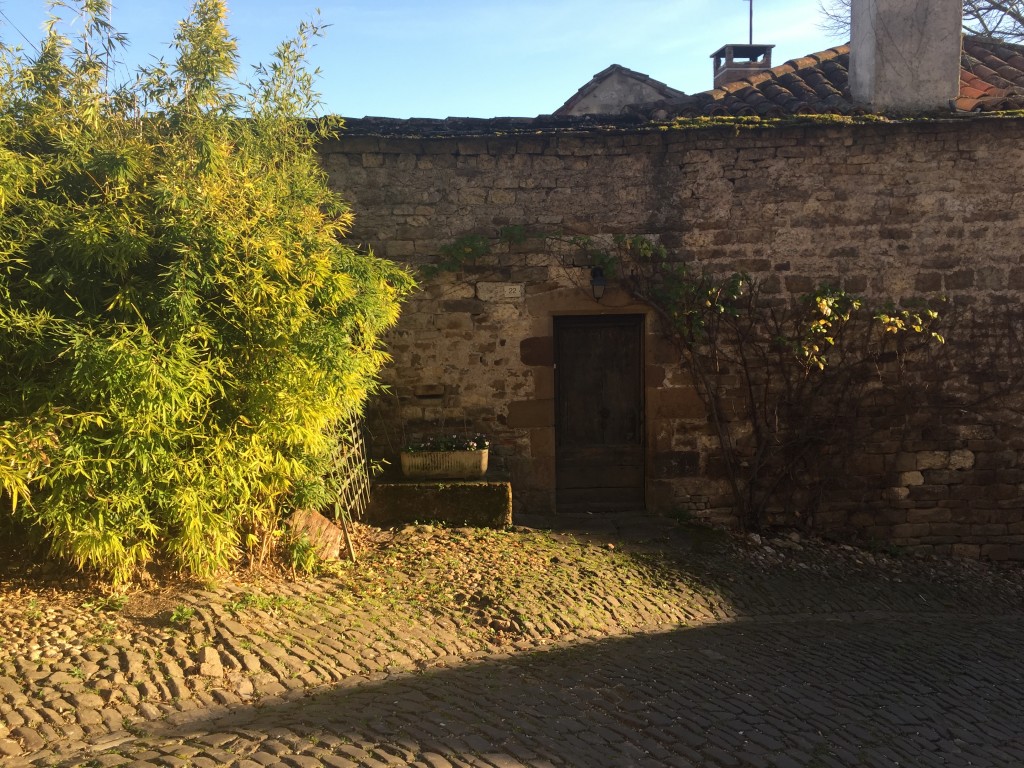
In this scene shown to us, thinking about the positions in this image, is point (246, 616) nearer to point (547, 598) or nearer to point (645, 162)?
point (547, 598)

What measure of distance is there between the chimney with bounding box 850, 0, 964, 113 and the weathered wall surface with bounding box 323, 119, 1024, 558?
24.9 inches

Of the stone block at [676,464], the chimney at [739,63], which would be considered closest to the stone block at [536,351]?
the stone block at [676,464]

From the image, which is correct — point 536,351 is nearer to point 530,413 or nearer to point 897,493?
point 530,413

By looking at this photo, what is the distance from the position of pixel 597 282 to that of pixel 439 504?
7.83 feet

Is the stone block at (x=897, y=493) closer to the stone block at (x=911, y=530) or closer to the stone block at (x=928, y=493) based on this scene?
the stone block at (x=928, y=493)

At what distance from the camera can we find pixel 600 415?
777cm

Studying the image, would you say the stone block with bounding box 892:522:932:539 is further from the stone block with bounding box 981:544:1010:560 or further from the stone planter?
the stone planter

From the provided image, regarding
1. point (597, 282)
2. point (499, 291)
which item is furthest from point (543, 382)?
point (597, 282)

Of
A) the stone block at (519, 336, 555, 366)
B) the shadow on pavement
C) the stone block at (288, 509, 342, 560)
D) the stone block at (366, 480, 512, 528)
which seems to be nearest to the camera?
the shadow on pavement

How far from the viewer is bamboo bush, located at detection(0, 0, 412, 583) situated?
171 inches

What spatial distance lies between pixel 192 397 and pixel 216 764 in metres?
2.02

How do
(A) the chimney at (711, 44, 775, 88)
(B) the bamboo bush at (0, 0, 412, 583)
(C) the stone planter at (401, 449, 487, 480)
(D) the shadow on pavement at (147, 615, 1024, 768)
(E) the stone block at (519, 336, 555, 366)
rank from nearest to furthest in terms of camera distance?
(D) the shadow on pavement at (147, 615, 1024, 768), (B) the bamboo bush at (0, 0, 412, 583), (C) the stone planter at (401, 449, 487, 480), (E) the stone block at (519, 336, 555, 366), (A) the chimney at (711, 44, 775, 88)

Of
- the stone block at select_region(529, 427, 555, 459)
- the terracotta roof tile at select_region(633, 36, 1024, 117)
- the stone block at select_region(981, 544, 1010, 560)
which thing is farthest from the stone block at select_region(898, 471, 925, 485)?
the terracotta roof tile at select_region(633, 36, 1024, 117)

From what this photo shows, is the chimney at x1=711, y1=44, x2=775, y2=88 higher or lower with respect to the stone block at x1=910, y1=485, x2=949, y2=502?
higher
